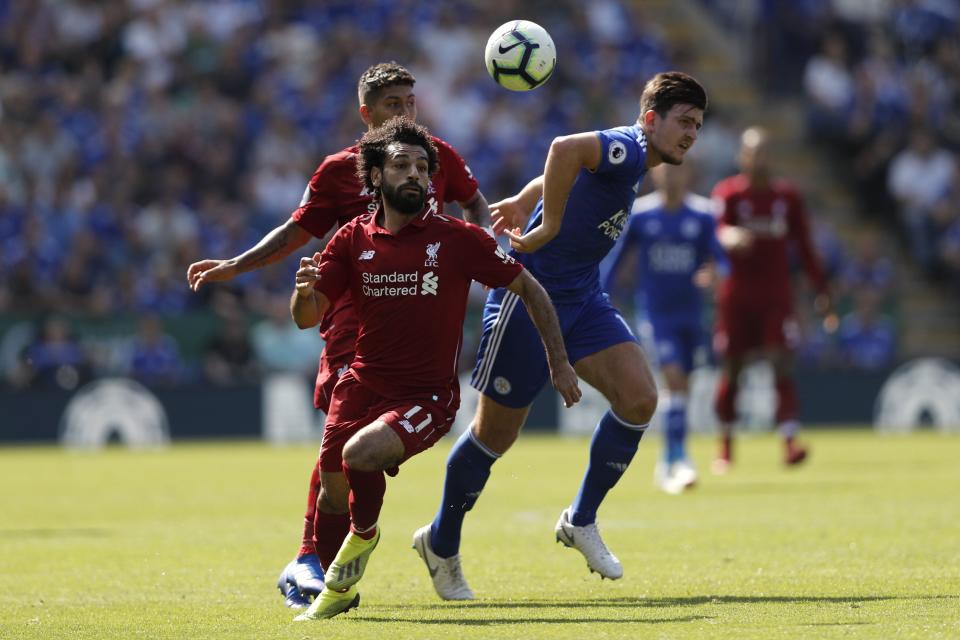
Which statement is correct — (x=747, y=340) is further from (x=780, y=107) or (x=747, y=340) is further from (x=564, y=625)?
(x=780, y=107)

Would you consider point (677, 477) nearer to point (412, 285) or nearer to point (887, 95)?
point (412, 285)

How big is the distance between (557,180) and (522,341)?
805 millimetres

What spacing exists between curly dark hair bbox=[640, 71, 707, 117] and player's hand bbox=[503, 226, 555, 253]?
811 mm

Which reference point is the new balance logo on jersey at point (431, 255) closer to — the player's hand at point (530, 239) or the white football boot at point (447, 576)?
the player's hand at point (530, 239)

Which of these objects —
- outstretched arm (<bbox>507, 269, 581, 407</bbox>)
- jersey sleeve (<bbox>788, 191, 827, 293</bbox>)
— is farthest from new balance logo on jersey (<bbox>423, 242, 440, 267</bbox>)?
jersey sleeve (<bbox>788, 191, 827, 293</bbox>)

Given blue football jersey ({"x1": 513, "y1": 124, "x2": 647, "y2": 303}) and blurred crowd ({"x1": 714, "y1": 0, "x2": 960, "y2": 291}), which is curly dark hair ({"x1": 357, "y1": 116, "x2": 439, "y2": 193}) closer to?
blue football jersey ({"x1": 513, "y1": 124, "x2": 647, "y2": 303})

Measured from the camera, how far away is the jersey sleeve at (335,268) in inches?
287

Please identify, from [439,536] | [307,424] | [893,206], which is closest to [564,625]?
[439,536]

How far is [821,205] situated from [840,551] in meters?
18.5

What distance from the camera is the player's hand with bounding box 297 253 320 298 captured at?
7.09m

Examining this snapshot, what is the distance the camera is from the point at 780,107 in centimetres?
2883

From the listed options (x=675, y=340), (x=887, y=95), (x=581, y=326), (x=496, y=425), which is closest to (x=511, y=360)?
(x=496, y=425)

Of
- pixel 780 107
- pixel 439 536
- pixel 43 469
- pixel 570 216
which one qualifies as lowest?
pixel 43 469

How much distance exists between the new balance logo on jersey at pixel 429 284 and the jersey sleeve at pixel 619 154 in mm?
1332
